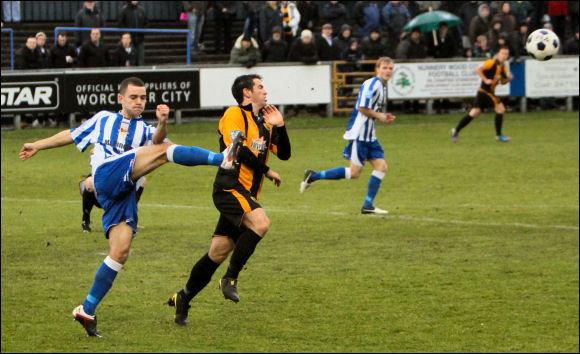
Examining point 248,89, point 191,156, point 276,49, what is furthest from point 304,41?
point 191,156

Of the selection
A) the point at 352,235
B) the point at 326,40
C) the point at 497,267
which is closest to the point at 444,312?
the point at 497,267

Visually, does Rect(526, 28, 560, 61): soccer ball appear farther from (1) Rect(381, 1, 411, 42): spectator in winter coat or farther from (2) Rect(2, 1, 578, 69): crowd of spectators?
(1) Rect(381, 1, 411, 42): spectator in winter coat

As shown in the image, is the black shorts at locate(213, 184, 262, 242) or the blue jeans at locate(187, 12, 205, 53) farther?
the blue jeans at locate(187, 12, 205, 53)

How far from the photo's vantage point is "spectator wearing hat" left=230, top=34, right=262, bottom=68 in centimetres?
1037

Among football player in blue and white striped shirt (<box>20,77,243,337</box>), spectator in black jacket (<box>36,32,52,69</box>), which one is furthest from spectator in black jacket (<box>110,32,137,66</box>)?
football player in blue and white striped shirt (<box>20,77,243,337</box>)

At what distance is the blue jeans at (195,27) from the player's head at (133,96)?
51.6 m

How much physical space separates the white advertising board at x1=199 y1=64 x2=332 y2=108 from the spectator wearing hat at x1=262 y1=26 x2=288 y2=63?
5.20 ft

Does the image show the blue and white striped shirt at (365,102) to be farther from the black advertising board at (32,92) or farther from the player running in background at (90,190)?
the black advertising board at (32,92)

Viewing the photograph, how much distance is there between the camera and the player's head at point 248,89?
6.54m

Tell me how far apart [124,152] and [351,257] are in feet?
342

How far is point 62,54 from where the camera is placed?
428 inches

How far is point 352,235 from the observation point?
10606cm

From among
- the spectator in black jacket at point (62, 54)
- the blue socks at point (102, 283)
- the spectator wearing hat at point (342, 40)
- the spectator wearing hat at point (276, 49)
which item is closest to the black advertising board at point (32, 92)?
the spectator in black jacket at point (62, 54)

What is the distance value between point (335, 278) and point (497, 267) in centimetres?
1700
